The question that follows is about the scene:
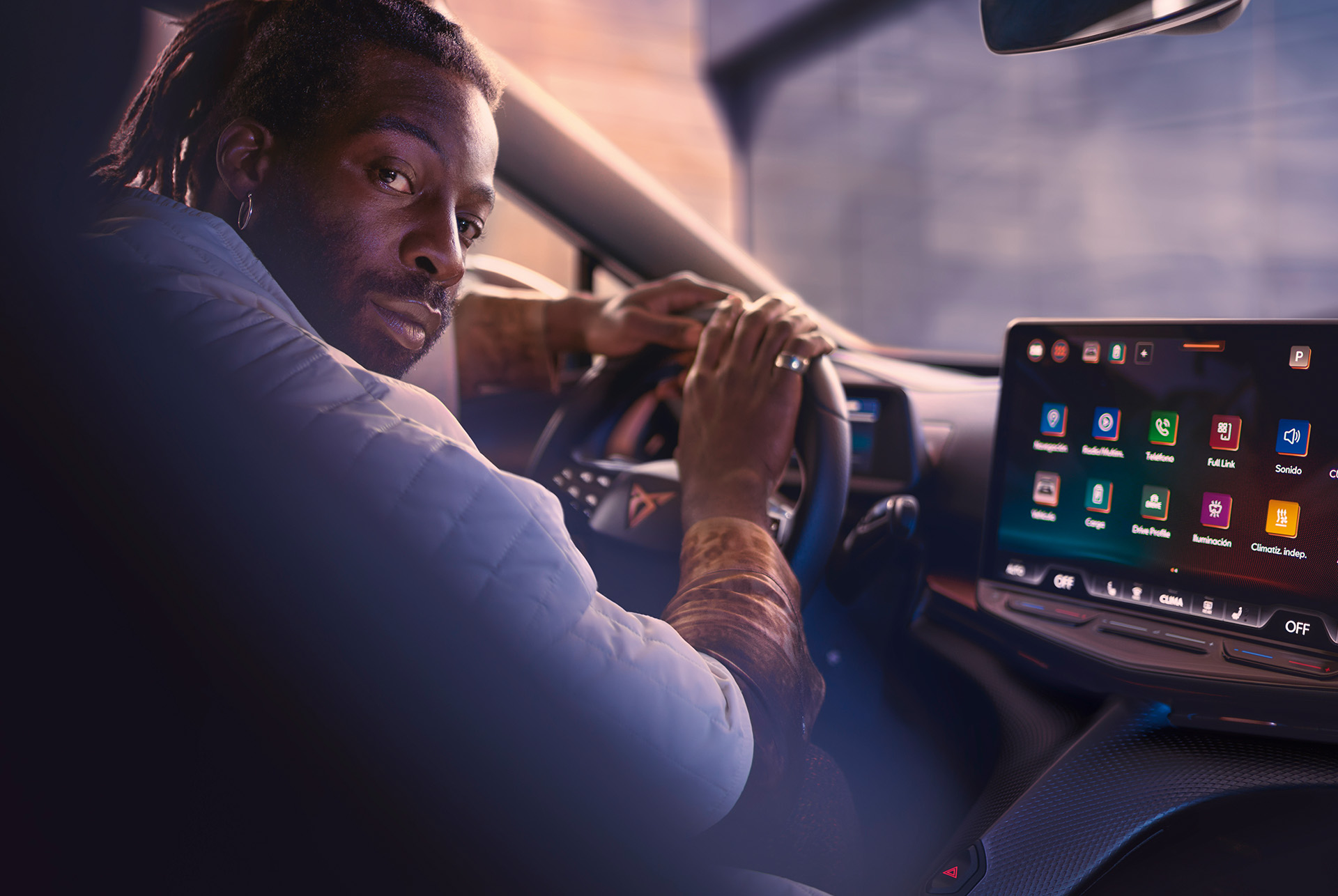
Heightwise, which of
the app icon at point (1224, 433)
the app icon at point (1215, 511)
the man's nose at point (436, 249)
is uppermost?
the man's nose at point (436, 249)

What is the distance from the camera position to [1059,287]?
20.6 ft

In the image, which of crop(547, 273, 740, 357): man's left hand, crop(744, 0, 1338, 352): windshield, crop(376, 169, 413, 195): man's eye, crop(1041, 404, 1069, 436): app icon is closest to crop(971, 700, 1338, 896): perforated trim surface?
crop(1041, 404, 1069, 436): app icon

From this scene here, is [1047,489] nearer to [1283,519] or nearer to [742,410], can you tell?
[1283,519]

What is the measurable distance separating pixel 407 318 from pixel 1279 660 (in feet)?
3.05

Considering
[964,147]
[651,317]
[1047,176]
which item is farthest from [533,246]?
[964,147]

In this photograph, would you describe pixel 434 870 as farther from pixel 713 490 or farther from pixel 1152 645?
pixel 1152 645

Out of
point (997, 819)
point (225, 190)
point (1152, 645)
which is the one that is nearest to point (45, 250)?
point (225, 190)

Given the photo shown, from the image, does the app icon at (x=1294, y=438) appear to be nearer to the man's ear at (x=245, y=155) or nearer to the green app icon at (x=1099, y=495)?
the green app icon at (x=1099, y=495)

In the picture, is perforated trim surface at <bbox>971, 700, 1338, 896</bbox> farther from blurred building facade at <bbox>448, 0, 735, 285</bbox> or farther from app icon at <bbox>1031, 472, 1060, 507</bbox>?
blurred building facade at <bbox>448, 0, 735, 285</bbox>

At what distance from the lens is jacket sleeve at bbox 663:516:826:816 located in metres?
0.76

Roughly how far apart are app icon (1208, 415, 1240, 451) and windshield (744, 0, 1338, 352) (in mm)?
3416

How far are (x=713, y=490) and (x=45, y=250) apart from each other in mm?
653

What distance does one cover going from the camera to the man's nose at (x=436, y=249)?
728 millimetres

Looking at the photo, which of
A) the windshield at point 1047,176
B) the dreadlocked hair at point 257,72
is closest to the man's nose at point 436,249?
the dreadlocked hair at point 257,72
